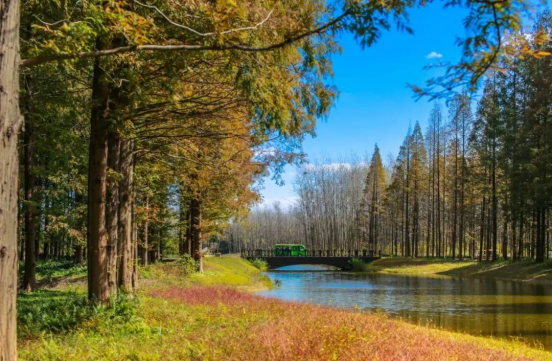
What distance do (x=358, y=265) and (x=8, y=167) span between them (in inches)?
1856

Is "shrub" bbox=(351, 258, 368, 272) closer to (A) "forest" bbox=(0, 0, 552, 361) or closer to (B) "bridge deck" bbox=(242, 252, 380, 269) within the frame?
(B) "bridge deck" bbox=(242, 252, 380, 269)

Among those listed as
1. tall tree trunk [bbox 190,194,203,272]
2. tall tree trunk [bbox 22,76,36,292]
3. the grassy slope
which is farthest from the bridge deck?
tall tree trunk [bbox 22,76,36,292]

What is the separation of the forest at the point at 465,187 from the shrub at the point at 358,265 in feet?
22.7

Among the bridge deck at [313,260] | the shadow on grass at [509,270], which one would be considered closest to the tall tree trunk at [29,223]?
the shadow on grass at [509,270]

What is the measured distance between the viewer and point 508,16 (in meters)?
3.65

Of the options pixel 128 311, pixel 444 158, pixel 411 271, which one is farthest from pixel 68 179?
pixel 444 158

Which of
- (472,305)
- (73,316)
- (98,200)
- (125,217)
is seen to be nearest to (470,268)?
(472,305)

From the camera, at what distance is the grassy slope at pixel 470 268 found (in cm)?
2981

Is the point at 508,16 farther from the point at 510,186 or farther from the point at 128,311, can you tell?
Answer: the point at 510,186

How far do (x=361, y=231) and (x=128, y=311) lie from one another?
64.0 meters

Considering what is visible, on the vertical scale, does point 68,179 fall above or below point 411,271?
above

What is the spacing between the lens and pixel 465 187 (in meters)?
47.1

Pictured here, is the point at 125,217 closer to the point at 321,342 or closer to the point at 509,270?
the point at 321,342

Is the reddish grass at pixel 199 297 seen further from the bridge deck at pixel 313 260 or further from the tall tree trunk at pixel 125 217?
the bridge deck at pixel 313 260
